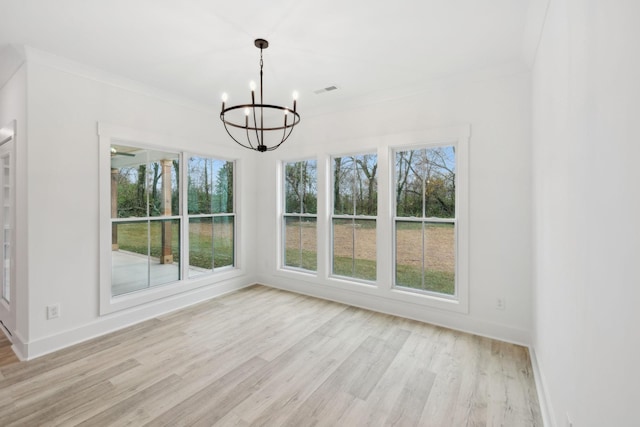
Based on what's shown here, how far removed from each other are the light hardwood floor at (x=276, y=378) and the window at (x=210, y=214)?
1116 millimetres

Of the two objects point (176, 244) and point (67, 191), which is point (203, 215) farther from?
point (67, 191)

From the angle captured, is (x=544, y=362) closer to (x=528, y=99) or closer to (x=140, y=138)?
(x=528, y=99)

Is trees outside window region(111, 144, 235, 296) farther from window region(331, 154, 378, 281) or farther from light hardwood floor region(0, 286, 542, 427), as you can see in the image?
window region(331, 154, 378, 281)

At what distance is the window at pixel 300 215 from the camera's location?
466cm

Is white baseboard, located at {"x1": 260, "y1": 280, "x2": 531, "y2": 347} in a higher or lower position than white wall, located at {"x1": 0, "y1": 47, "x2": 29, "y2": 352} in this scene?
lower

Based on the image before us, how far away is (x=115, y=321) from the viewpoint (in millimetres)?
3365

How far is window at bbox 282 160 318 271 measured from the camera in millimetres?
4660

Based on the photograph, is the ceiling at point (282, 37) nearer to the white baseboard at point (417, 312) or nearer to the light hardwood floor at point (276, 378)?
the white baseboard at point (417, 312)

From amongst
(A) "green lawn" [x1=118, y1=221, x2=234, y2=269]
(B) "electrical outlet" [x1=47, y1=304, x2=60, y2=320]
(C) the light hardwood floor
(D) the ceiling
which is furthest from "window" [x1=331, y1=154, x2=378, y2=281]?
(B) "electrical outlet" [x1=47, y1=304, x2=60, y2=320]

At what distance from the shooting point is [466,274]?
3.31m

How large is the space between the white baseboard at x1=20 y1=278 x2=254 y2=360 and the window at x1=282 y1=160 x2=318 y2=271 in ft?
3.55

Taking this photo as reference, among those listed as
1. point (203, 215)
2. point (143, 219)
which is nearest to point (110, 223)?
point (143, 219)

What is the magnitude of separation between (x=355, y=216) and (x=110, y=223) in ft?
9.73

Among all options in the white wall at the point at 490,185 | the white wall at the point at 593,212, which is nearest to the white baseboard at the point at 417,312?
the white wall at the point at 490,185
